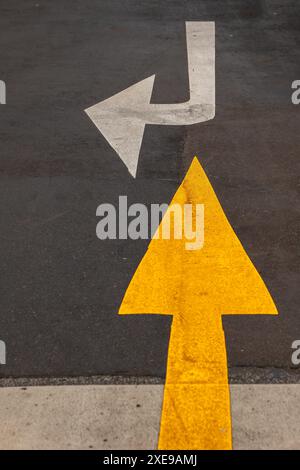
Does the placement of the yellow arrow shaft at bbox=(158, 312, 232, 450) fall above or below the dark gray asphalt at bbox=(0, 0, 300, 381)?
above

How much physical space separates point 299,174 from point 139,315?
285 centimetres

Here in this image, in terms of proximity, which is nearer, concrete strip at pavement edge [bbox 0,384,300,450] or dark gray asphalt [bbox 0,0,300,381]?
concrete strip at pavement edge [bbox 0,384,300,450]

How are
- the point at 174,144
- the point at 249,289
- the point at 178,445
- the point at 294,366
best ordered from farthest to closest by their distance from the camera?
1. the point at 174,144
2. the point at 249,289
3. the point at 294,366
4. the point at 178,445

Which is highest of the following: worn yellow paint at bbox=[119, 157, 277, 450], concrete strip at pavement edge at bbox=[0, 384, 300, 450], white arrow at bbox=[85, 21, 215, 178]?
concrete strip at pavement edge at bbox=[0, 384, 300, 450]

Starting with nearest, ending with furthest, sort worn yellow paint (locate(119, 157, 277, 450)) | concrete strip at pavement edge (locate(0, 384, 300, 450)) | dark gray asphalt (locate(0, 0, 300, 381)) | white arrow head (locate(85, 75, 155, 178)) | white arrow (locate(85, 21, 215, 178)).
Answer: concrete strip at pavement edge (locate(0, 384, 300, 450)), worn yellow paint (locate(119, 157, 277, 450)), dark gray asphalt (locate(0, 0, 300, 381)), white arrow head (locate(85, 75, 155, 178)), white arrow (locate(85, 21, 215, 178))

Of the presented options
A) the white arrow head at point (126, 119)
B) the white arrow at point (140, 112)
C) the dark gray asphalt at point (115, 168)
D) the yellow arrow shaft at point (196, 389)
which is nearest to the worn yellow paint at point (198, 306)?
the yellow arrow shaft at point (196, 389)

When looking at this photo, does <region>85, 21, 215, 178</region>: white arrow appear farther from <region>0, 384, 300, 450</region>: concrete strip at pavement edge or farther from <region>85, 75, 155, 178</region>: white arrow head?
<region>0, 384, 300, 450</region>: concrete strip at pavement edge

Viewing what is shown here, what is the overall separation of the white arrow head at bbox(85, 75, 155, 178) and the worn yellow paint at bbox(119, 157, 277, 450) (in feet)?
3.63

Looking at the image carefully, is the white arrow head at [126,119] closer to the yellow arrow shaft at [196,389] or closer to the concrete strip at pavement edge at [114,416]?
the yellow arrow shaft at [196,389]

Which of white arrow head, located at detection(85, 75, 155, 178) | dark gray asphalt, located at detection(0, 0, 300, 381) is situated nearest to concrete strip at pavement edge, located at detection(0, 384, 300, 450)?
dark gray asphalt, located at detection(0, 0, 300, 381)

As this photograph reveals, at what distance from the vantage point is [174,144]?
760 centimetres

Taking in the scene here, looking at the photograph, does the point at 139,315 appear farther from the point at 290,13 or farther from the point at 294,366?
the point at 290,13

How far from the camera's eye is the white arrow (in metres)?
7.66

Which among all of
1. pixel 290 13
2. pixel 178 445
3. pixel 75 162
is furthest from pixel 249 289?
pixel 290 13
